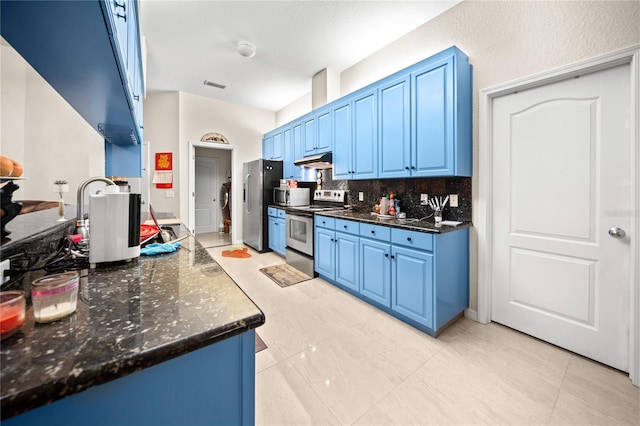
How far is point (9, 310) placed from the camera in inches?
19.7

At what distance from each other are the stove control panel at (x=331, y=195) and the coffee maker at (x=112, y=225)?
3.00 meters

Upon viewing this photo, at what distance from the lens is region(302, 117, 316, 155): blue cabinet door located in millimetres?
3876

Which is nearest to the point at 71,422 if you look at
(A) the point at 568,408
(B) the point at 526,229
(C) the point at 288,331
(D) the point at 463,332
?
(C) the point at 288,331

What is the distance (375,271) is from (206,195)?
5994 mm

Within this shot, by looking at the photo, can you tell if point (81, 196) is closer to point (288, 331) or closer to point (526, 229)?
point (288, 331)

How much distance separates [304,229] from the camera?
11.5 feet

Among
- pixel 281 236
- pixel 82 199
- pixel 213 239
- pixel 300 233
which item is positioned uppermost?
pixel 82 199

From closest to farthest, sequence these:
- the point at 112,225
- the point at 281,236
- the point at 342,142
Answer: the point at 112,225 → the point at 342,142 → the point at 281,236

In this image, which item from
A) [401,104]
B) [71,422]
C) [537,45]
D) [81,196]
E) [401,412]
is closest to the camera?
[71,422]

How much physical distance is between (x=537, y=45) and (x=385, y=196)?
174 centimetres

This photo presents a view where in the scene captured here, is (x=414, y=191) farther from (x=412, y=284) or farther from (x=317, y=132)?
(x=317, y=132)

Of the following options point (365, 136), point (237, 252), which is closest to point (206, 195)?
point (237, 252)

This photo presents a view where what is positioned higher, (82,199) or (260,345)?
(82,199)

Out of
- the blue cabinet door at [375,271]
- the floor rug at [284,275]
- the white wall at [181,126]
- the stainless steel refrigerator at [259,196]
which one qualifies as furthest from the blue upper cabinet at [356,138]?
the white wall at [181,126]
